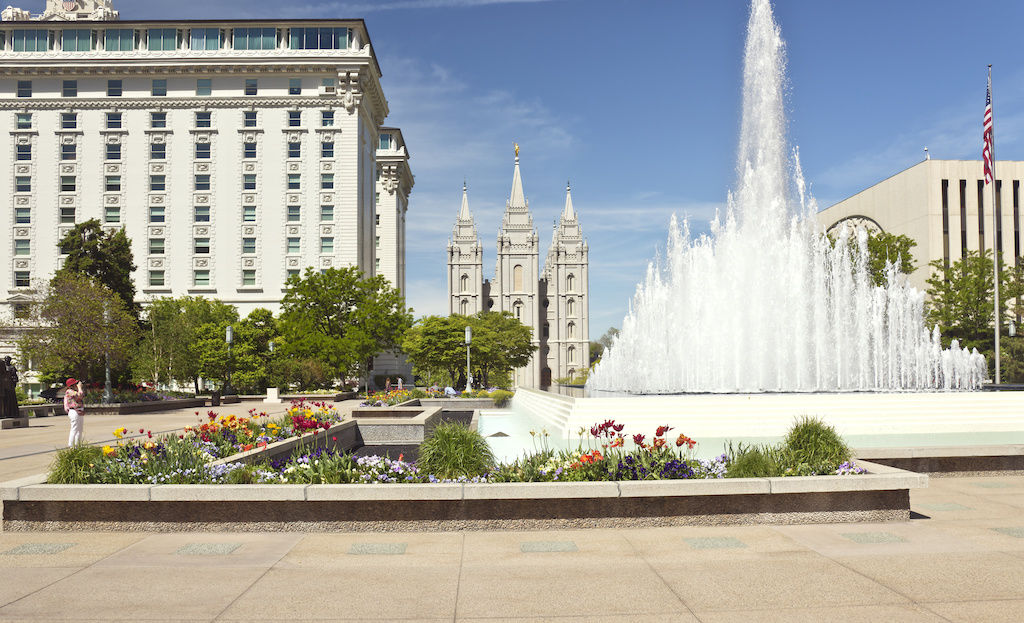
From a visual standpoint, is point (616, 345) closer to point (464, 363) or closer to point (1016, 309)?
point (464, 363)

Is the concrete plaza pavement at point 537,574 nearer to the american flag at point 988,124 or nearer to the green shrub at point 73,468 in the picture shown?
the green shrub at point 73,468

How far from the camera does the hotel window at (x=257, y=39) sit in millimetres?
63906

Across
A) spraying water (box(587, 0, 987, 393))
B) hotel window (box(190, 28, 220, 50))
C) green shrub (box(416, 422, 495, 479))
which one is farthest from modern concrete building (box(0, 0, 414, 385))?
green shrub (box(416, 422, 495, 479))

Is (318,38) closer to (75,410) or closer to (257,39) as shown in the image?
(257,39)

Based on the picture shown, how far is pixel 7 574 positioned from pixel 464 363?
51.1m

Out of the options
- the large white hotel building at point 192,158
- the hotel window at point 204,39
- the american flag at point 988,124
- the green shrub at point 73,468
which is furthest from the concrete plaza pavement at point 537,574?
the hotel window at point 204,39

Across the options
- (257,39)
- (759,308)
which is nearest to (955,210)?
(759,308)

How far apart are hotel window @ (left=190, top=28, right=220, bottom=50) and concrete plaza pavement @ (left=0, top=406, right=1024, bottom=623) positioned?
64.4 meters

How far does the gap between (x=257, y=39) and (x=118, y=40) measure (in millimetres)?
11866

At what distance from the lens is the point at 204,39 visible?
6394cm

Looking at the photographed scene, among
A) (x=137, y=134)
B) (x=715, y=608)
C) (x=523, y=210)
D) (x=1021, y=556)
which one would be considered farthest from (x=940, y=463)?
(x=523, y=210)

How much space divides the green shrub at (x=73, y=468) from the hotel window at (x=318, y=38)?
60701mm

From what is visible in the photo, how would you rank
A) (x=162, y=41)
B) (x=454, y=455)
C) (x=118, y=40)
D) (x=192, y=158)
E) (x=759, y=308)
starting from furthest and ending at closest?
(x=192, y=158) < (x=162, y=41) < (x=118, y=40) < (x=759, y=308) < (x=454, y=455)

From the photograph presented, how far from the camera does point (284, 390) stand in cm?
5038
